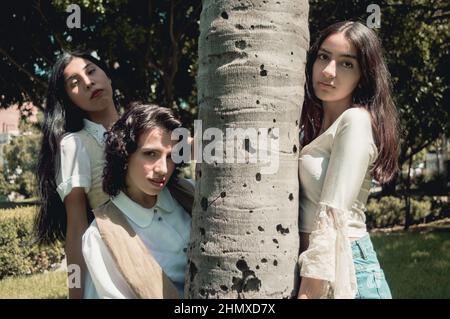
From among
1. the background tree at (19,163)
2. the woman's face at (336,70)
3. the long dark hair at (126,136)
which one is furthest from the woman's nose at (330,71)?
the background tree at (19,163)

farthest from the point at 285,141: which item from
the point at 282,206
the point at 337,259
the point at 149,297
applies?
the point at 149,297

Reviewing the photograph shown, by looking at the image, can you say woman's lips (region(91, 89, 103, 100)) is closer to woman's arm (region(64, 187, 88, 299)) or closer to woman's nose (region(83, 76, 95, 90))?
woman's nose (region(83, 76, 95, 90))

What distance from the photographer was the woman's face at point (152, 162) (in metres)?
2.18

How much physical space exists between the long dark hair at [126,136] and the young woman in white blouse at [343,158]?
1.95 ft

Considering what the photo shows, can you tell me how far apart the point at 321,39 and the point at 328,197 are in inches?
28.7

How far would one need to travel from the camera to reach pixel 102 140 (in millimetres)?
2623

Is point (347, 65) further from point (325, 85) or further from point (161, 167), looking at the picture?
point (161, 167)

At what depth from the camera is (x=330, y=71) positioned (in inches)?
84.6

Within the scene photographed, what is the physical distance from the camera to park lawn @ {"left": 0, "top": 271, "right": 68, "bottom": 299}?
24.0 ft

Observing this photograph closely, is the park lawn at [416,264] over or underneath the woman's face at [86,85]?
underneath

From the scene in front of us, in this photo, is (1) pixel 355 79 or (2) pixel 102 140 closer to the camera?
(1) pixel 355 79

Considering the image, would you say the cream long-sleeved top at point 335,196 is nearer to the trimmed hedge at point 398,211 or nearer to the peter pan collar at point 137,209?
the peter pan collar at point 137,209

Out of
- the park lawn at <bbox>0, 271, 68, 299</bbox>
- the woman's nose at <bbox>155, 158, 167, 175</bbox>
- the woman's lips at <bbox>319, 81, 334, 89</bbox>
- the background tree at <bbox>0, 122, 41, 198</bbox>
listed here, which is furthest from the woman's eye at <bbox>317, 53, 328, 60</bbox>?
the background tree at <bbox>0, 122, 41, 198</bbox>
